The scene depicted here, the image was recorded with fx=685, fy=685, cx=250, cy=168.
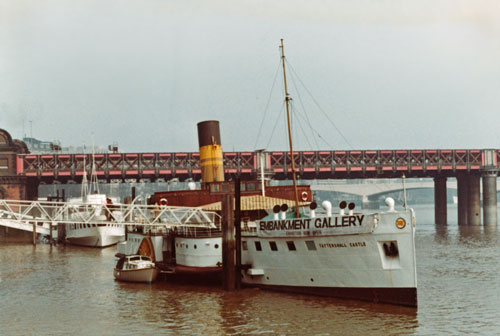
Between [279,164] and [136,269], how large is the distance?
2589 inches

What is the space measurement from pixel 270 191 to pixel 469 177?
70.6 m

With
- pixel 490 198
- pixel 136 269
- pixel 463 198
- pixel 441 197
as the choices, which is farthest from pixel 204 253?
pixel 441 197

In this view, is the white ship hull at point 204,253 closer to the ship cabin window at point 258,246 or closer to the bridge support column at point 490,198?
the ship cabin window at point 258,246

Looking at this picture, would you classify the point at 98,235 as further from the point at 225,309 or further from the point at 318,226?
the point at 318,226

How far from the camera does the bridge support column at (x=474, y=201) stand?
111500 millimetres

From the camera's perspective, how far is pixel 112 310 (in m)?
37.2

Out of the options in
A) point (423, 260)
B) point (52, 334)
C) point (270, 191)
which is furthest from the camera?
point (423, 260)

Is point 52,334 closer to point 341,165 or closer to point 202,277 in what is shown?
point 202,277

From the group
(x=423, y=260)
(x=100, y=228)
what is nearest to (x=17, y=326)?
(x=423, y=260)

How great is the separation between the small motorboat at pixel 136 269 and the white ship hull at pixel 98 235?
133 feet

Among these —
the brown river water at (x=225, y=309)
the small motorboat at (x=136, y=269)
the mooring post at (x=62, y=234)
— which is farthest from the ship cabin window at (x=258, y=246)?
the mooring post at (x=62, y=234)

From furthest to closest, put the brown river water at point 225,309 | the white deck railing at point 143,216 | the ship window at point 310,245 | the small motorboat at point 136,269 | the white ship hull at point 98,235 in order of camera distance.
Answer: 1. the white ship hull at point 98,235
2. the white deck railing at point 143,216
3. the small motorboat at point 136,269
4. the ship window at point 310,245
5. the brown river water at point 225,309

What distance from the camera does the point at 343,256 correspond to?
3625cm

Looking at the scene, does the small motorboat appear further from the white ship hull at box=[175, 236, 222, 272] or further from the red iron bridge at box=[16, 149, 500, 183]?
the red iron bridge at box=[16, 149, 500, 183]
